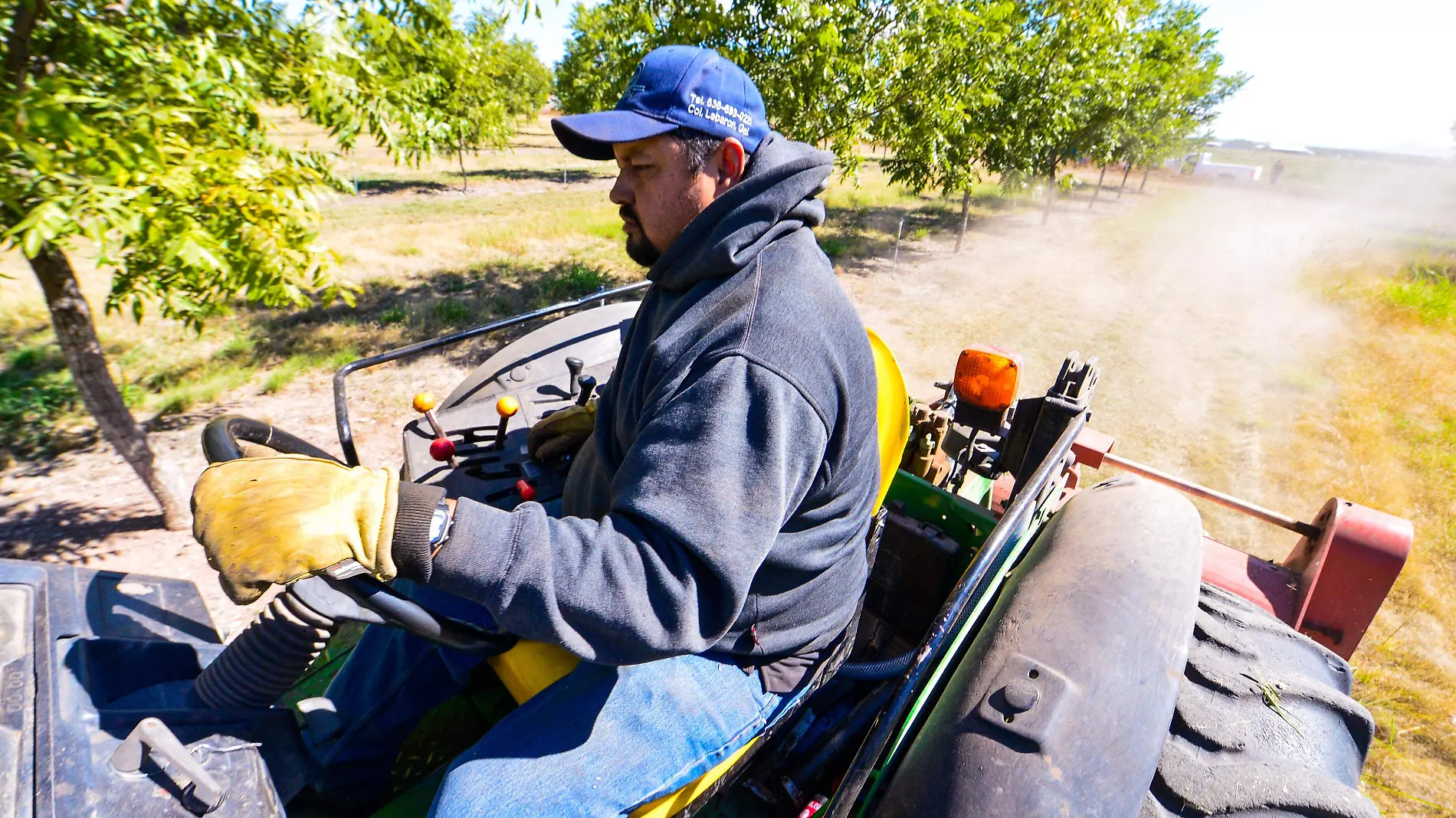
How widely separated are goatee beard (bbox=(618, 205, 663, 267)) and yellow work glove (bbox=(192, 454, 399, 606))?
0.91m

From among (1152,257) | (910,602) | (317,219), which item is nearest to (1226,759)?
(910,602)

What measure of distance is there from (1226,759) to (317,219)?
329 centimetres

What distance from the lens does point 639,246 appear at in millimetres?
1871

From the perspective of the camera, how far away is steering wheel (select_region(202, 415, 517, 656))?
1341 mm

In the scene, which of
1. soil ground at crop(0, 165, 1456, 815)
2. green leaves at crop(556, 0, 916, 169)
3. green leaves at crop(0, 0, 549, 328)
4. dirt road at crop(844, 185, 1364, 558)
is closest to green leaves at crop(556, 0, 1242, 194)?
green leaves at crop(556, 0, 916, 169)

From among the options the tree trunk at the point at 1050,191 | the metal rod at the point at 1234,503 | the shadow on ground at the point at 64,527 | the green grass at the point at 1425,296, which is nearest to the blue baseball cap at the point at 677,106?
the metal rod at the point at 1234,503

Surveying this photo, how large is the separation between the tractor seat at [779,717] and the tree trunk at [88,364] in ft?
8.88

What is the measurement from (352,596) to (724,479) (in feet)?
2.58

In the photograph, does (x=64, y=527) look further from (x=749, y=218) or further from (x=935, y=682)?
(x=935, y=682)

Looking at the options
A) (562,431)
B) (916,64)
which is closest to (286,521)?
(562,431)

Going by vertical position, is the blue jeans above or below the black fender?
below

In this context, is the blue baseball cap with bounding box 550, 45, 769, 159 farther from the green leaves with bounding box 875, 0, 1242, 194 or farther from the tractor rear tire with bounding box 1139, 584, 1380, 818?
the green leaves with bounding box 875, 0, 1242, 194

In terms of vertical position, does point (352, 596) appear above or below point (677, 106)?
below

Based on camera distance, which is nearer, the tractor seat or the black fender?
the black fender
